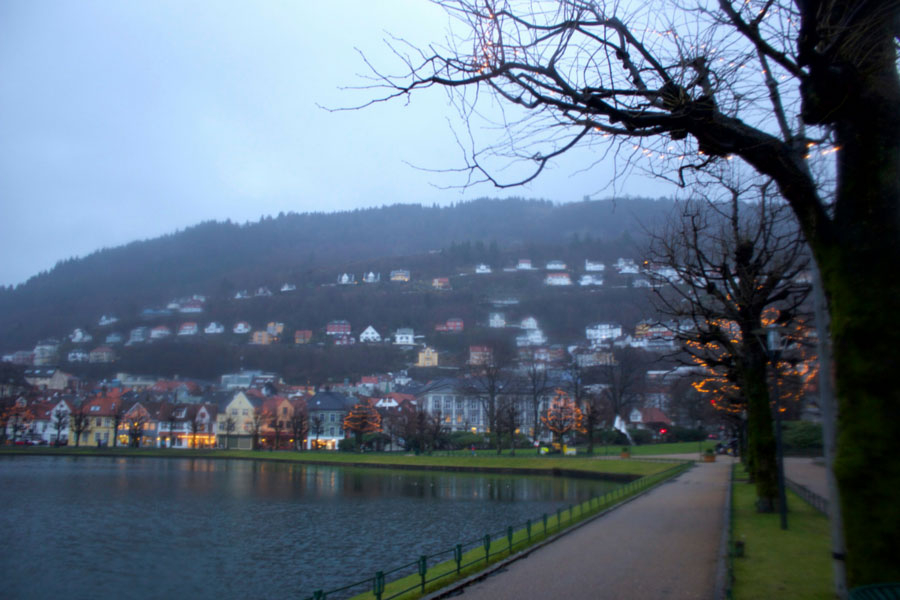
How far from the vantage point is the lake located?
15.2 metres

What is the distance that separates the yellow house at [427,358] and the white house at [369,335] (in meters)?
19.1

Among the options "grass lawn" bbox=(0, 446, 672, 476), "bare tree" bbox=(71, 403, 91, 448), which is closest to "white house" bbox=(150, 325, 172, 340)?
"bare tree" bbox=(71, 403, 91, 448)

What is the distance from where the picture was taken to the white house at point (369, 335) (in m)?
167

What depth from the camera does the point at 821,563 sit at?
10.8m

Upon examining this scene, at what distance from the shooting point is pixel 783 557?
11328 mm

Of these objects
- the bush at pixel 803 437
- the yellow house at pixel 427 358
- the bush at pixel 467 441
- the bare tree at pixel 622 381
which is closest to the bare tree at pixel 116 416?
the bush at pixel 467 441

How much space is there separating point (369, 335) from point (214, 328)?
1695 inches

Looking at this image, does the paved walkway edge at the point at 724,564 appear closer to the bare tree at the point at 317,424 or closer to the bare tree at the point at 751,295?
the bare tree at the point at 751,295

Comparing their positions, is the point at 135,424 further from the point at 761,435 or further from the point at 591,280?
the point at 591,280

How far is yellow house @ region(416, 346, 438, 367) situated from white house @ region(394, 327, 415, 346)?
45.6 feet

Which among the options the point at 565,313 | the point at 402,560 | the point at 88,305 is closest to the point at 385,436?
the point at 402,560

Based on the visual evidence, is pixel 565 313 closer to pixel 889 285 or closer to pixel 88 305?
pixel 88 305

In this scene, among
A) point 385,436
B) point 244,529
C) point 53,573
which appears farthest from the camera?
point 385,436

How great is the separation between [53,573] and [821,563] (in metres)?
16.2
